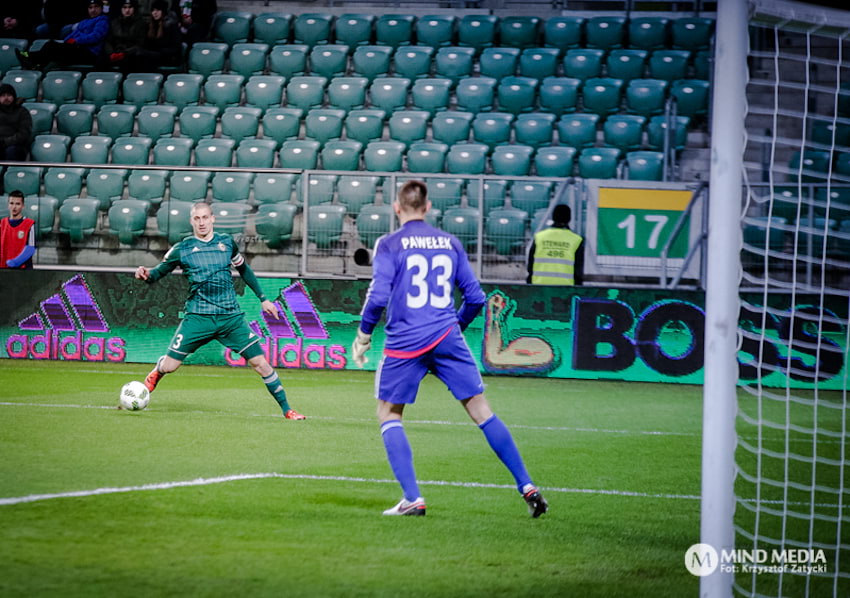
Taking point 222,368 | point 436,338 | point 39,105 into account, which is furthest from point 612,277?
point 39,105

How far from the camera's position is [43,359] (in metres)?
15.0

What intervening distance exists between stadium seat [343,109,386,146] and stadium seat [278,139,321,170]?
0.69 metres

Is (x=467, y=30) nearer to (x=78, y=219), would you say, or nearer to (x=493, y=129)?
(x=493, y=129)

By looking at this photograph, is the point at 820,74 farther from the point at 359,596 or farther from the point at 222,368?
the point at 359,596

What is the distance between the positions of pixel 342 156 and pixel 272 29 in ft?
14.1

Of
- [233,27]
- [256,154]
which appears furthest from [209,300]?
[233,27]

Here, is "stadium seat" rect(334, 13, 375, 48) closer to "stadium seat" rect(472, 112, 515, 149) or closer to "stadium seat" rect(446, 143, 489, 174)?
"stadium seat" rect(472, 112, 515, 149)

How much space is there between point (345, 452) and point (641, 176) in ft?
29.0

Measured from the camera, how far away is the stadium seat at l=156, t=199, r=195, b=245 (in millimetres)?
14984

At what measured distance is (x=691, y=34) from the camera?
1880cm

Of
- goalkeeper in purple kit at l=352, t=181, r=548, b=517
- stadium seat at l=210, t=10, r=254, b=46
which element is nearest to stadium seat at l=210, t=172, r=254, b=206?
stadium seat at l=210, t=10, r=254, b=46

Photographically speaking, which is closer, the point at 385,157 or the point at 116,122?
the point at 385,157

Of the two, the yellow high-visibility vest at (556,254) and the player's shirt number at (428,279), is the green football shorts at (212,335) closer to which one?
the player's shirt number at (428,279)

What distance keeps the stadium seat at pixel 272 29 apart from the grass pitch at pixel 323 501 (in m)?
9.95
